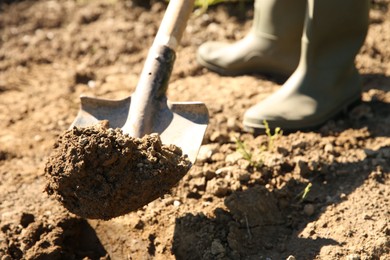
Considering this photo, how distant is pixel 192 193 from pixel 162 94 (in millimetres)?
420

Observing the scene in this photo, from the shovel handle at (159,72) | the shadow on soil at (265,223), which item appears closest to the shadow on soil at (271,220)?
the shadow on soil at (265,223)

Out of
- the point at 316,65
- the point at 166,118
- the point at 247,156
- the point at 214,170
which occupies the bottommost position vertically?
the point at 214,170

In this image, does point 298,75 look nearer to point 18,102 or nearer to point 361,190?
point 361,190

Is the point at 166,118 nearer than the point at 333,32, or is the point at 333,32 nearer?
the point at 166,118

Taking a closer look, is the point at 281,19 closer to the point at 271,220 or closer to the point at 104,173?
the point at 271,220

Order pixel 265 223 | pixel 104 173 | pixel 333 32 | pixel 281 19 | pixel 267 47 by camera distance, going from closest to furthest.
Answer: pixel 104 173
pixel 265 223
pixel 333 32
pixel 281 19
pixel 267 47

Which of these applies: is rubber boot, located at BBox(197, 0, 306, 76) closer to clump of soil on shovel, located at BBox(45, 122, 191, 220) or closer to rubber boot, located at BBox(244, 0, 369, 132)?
rubber boot, located at BBox(244, 0, 369, 132)

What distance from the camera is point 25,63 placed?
373 cm

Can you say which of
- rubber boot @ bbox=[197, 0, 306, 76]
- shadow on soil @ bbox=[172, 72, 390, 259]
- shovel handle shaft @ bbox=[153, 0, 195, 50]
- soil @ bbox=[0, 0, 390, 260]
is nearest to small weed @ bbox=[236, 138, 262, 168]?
soil @ bbox=[0, 0, 390, 260]

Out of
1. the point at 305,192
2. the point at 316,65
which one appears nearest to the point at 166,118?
the point at 305,192

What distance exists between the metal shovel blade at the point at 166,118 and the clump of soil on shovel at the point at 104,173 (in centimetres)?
28

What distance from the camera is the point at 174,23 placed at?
8.68 feet

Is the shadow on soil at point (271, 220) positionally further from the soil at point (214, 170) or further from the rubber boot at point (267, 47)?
the rubber boot at point (267, 47)

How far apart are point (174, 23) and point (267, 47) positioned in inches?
31.7
